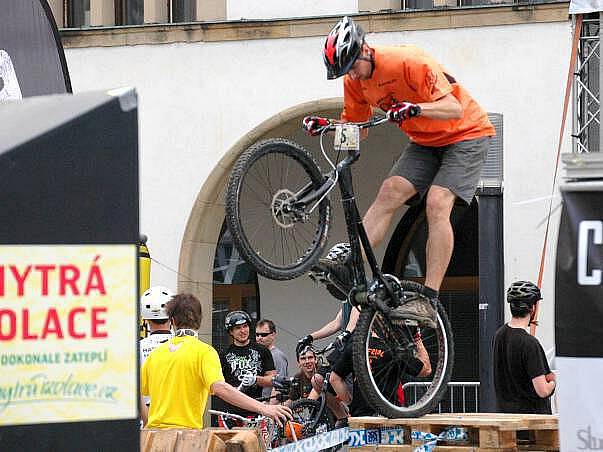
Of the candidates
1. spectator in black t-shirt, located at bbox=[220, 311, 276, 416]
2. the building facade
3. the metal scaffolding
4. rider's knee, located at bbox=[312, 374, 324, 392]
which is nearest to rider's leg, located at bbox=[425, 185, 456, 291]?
rider's knee, located at bbox=[312, 374, 324, 392]

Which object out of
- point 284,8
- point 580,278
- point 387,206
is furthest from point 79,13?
point 580,278

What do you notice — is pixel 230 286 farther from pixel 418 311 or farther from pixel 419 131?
pixel 419 131

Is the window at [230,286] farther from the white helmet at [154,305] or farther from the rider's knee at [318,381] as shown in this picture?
the white helmet at [154,305]

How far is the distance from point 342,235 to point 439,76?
11141mm

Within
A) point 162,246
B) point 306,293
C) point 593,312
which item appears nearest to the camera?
point 593,312

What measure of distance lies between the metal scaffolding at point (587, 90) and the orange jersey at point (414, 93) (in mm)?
2310

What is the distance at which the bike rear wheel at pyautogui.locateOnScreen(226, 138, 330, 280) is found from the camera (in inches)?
251

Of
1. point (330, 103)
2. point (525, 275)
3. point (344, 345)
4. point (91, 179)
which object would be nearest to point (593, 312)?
point (91, 179)

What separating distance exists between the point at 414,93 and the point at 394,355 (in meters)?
1.35

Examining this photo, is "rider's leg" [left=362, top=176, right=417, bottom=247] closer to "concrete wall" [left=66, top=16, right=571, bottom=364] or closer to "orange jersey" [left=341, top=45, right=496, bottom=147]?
"orange jersey" [left=341, top=45, right=496, bottom=147]

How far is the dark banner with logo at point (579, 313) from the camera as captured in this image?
4473 mm

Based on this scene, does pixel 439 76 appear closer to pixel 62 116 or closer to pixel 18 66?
pixel 18 66

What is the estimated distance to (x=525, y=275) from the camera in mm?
16047

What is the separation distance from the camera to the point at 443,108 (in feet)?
22.3
